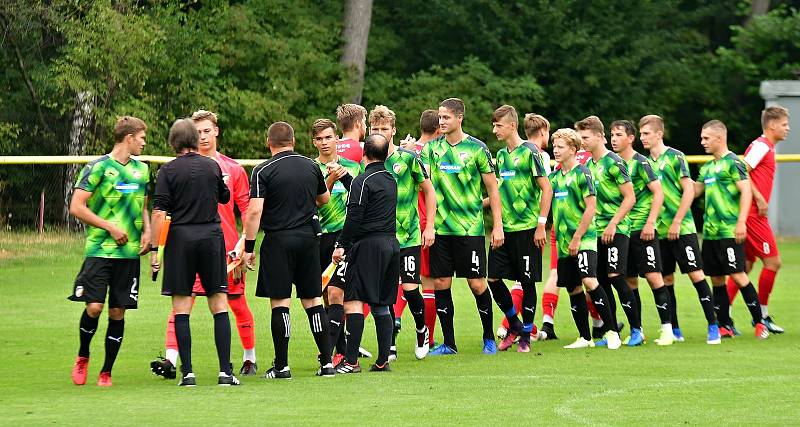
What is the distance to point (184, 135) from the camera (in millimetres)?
10352

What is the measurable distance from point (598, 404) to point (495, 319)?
239 inches

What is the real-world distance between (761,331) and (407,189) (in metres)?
3.82

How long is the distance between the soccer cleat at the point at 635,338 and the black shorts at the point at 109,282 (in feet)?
15.1

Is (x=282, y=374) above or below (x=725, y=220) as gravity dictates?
below

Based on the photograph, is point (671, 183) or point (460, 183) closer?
point (460, 183)

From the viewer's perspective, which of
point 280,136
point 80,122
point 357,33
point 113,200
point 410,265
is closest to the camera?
point 113,200

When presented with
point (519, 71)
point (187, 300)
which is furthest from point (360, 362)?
point (519, 71)

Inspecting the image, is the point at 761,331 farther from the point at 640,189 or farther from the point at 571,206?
the point at 571,206

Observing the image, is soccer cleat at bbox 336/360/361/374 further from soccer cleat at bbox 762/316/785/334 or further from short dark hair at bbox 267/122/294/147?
soccer cleat at bbox 762/316/785/334

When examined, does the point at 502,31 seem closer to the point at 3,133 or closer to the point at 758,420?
the point at 3,133

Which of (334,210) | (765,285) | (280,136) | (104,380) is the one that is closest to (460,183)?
(334,210)

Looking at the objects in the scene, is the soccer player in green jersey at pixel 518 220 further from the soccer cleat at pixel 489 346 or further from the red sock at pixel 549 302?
the red sock at pixel 549 302

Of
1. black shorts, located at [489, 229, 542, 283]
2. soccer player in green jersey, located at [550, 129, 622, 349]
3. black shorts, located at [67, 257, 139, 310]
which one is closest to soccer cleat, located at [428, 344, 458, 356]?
black shorts, located at [489, 229, 542, 283]

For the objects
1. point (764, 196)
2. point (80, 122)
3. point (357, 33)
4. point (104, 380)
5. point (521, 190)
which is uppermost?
point (357, 33)
